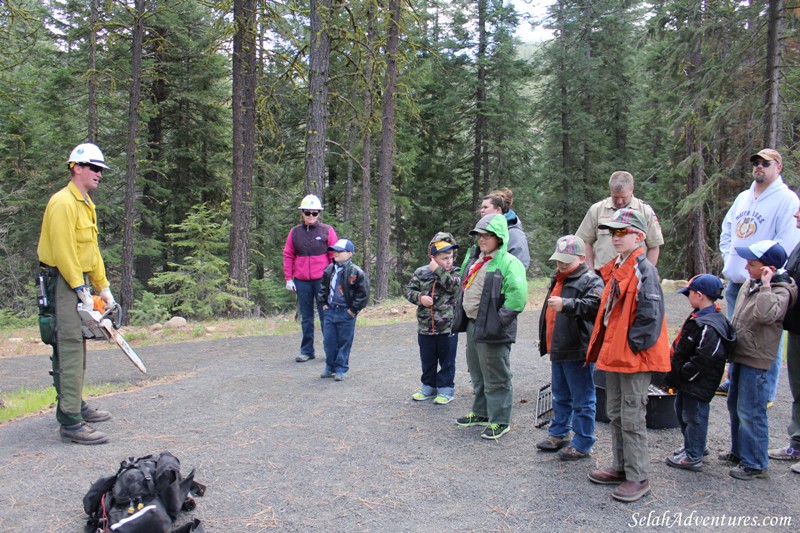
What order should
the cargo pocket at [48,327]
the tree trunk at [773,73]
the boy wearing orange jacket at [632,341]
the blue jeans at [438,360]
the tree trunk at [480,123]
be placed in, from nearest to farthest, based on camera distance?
the boy wearing orange jacket at [632,341] < the cargo pocket at [48,327] < the blue jeans at [438,360] < the tree trunk at [773,73] < the tree trunk at [480,123]

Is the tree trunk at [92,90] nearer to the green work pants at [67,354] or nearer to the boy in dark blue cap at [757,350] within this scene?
the green work pants at [67,354]

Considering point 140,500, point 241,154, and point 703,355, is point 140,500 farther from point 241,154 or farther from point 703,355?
point 241,154

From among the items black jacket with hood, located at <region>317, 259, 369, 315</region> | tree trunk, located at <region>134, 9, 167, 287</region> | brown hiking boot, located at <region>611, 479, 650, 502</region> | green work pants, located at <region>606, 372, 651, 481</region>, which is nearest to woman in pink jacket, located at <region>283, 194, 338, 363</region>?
black jacket with hood, located at <region>317, 259, 369, 315</region>

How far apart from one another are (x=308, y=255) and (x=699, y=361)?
18.1 ft

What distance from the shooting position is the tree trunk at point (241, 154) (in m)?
14.8

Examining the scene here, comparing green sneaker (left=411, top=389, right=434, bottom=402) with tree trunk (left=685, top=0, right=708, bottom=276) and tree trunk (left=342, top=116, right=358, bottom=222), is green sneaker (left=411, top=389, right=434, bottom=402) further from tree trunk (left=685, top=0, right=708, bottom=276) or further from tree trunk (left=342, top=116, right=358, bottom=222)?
tree trunk (left=342, top=116, right=358, bottom=222)

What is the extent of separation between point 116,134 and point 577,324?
21075 mm

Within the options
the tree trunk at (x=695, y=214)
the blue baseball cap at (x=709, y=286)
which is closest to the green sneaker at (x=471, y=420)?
the blue baseball cap at (x=709, y=286)

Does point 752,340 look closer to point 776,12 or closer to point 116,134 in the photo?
point 776,12

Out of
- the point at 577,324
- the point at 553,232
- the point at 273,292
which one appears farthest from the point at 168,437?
the point at 553,232

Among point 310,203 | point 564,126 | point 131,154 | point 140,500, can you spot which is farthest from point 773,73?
point 564,126

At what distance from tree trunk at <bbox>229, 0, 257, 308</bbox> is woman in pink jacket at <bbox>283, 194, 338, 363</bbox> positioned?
6907 mm

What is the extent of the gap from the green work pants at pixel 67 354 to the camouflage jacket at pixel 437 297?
3150 mm

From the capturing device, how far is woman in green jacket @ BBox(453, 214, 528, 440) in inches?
189
